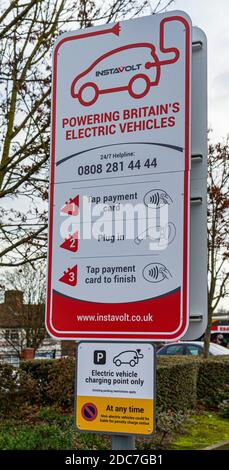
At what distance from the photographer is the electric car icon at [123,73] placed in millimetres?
2451

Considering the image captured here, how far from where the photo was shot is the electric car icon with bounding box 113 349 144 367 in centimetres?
238

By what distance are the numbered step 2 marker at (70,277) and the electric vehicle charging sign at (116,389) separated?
0.23 meters

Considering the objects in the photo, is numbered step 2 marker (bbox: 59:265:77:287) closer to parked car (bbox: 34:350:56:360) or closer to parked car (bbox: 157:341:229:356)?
parked car (bbox: 157:341:229:356)

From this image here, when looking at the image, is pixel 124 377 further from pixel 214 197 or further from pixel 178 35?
pixel 214 197

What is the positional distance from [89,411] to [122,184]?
0.82m

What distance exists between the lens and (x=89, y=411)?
2441 mm

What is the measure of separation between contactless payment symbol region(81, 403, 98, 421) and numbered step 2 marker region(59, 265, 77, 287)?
438mm

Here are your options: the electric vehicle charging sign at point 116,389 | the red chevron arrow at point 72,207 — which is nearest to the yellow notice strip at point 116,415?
the electric vehicle charging sign at point 116,389

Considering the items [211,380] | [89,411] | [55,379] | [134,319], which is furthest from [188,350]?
[134,319]

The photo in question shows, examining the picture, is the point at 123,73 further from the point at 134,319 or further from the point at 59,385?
the point at 59,385

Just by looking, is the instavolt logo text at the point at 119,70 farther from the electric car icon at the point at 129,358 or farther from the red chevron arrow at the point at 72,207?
the electric car icon at the point at 129,358

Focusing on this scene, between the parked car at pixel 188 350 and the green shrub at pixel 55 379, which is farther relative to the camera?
the parked car at pixel 188 350

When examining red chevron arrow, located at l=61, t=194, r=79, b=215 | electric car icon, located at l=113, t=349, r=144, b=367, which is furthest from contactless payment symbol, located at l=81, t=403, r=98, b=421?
red chevron arrow, located at l=61, t=194, r=79, b=215

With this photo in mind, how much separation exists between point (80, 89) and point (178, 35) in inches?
16.4
